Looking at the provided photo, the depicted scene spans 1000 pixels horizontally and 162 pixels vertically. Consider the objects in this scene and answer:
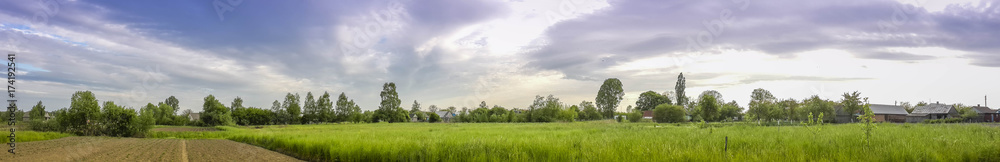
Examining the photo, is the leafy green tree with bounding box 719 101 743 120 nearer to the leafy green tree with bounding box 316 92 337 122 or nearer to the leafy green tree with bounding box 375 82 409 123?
the leafy green tree with bounding box 375 82 409 123

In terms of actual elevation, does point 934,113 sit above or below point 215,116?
above

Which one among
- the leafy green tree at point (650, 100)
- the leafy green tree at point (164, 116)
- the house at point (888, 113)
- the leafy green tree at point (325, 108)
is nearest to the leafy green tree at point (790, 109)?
the house at point (888, 113)

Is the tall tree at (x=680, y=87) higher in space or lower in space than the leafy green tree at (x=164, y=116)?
higher

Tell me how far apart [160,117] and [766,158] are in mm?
91691

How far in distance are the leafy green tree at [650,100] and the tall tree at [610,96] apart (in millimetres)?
22664

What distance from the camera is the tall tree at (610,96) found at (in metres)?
97.4

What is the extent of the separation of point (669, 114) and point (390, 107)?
47.8 m

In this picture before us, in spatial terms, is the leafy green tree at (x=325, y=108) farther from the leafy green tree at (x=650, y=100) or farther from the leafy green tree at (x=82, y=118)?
the leafy green tree at (x=650, y=100)

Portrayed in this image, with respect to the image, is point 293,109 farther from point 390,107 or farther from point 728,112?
point 728,112

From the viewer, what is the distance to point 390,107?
3484 inches

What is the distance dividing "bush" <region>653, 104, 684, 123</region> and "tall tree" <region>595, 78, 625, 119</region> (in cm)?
2777

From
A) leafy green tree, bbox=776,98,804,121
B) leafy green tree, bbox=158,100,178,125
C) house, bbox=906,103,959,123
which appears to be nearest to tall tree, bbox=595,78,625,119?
leafy green tree, bbox=776,98,804,121

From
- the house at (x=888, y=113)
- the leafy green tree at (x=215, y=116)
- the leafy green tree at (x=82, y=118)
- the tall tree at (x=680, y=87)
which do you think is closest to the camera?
the leafy green tree at (x=82, y=118)

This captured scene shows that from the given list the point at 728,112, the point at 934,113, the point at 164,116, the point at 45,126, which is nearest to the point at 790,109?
the point at 728,112
